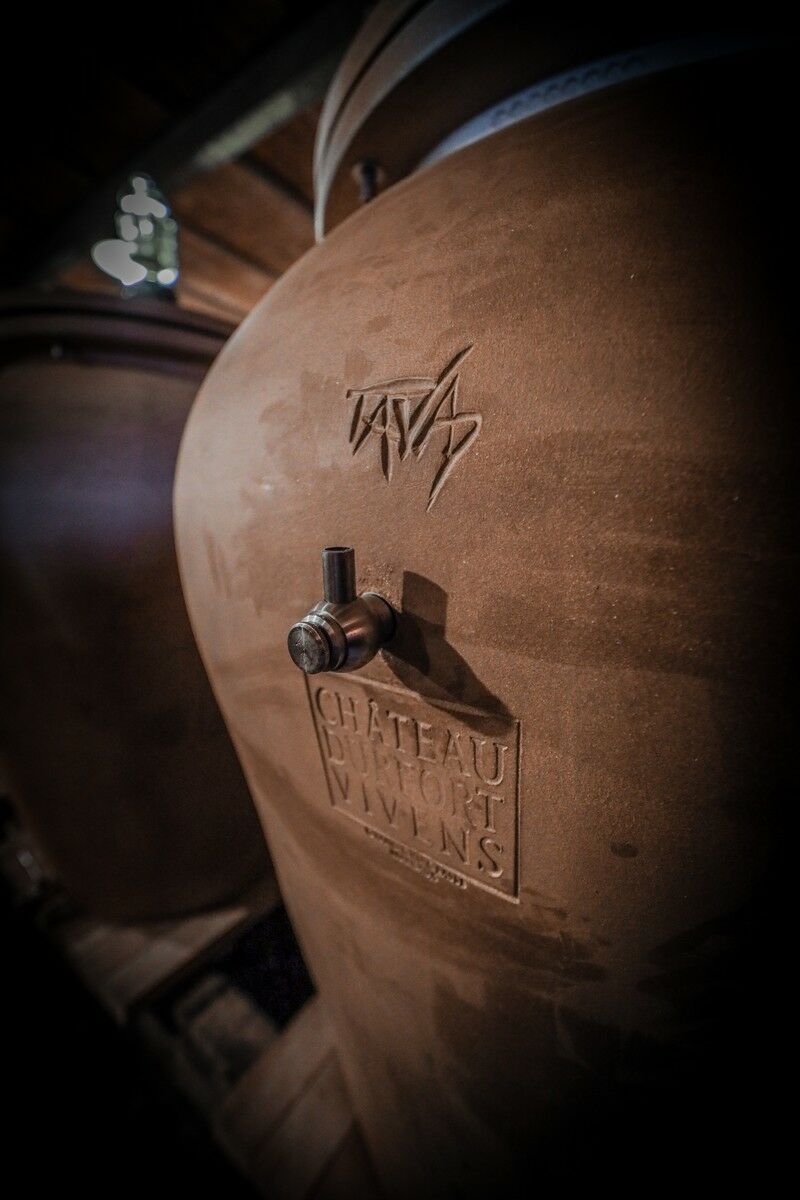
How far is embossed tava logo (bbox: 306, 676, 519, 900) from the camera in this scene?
30cm

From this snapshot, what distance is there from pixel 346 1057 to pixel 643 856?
652 millimetres

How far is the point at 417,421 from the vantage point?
0.30 metres

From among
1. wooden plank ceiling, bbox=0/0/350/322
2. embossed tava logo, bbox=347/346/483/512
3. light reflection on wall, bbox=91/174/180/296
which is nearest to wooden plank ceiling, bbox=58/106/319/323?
wooden plank ceiling, bbox=0/0/350/322

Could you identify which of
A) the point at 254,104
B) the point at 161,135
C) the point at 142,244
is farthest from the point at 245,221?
the point at 142,244

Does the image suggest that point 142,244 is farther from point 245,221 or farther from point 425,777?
point 425,777

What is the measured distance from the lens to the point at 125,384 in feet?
3.11

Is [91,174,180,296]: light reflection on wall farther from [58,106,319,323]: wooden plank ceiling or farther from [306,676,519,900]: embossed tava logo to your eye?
[306,676,519,900]: embossed tava logo

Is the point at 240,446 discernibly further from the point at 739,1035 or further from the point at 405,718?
the point at 739,1035

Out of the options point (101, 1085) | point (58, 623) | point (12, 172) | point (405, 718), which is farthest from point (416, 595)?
point (12, 172)

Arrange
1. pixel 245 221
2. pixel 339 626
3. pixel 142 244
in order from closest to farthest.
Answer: pixel 339 626, pixel 142 244, pixel 245 221

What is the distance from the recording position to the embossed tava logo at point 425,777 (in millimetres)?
304

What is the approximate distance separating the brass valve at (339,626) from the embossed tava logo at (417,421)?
7 cm

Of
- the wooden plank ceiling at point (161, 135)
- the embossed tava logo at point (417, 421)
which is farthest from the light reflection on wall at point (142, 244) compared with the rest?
the embossed tava logo at point (417, 421)

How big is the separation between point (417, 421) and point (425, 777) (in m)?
0.24
